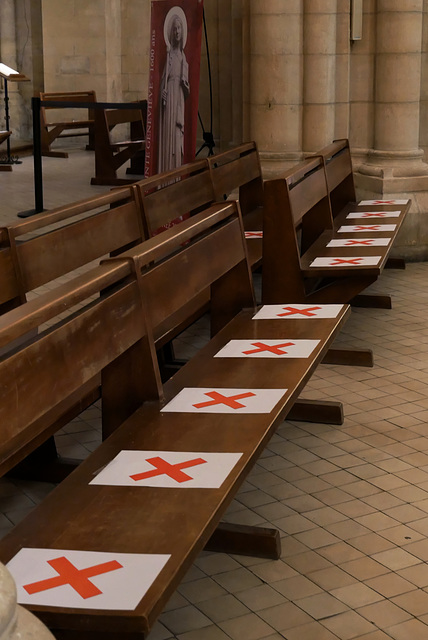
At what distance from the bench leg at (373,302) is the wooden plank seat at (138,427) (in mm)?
2163

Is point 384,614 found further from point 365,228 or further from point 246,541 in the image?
point 365,228

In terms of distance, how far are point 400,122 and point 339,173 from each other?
125cm

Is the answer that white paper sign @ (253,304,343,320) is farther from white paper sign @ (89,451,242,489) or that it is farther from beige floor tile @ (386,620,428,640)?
beige floor tile @ (386,620,428,640)

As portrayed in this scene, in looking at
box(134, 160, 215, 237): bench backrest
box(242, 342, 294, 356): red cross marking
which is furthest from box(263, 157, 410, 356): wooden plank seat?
box(242, 342, 294, 356): red cross marking

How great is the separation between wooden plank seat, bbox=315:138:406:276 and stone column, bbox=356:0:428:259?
1.10ft

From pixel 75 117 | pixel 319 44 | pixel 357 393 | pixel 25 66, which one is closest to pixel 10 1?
pixel 25 66

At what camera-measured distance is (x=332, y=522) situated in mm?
3215

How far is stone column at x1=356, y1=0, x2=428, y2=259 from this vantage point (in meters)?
6.95

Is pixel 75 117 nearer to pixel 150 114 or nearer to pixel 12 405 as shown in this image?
pixel 150 114

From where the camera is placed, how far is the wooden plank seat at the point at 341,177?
5.93 metres

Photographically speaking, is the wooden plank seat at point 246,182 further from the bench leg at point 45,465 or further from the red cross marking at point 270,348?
the bench leg at point 45,465

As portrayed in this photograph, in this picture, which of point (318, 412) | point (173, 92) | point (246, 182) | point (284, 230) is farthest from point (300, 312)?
point (173, 92)

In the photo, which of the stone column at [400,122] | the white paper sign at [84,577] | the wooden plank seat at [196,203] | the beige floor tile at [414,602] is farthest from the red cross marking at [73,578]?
the stone column at [400,122]

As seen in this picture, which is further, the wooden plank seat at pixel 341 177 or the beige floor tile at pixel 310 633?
the wooden plank seat at pixel 341 177
